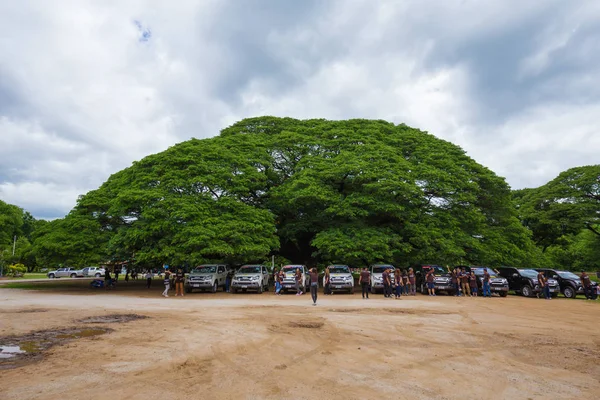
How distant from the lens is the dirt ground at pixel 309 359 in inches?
209

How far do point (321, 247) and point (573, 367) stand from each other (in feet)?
59.5

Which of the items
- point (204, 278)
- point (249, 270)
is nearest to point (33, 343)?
point (204, 278)

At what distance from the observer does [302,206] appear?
27.1m

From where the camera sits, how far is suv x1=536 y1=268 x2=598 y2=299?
22.6 m

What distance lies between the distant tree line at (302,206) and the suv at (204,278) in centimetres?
94

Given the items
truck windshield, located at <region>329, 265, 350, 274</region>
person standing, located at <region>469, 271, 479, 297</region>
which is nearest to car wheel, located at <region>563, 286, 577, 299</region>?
person standing, located at <region>469, 271, 479, 297</region>

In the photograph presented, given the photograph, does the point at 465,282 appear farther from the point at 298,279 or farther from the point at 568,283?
the point at 298,279

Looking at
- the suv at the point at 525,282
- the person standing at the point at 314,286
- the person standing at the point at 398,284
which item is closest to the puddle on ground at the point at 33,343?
the person standing at the point at 314,286

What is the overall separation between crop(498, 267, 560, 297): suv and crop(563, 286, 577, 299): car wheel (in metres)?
0.53

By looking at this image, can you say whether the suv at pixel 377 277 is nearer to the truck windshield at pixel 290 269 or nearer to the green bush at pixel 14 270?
the truck windshield at pixel 290 269

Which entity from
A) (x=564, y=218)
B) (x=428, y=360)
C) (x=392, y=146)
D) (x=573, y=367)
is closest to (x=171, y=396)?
(x=428, y=360)

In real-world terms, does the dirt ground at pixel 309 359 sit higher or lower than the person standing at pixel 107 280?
lower

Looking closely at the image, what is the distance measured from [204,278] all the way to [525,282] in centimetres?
1960

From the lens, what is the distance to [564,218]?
37.3 metres
